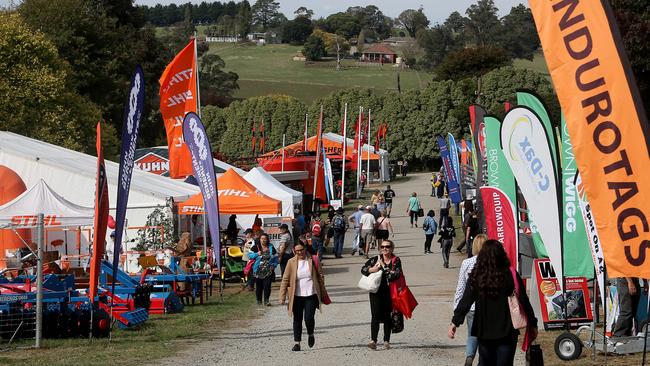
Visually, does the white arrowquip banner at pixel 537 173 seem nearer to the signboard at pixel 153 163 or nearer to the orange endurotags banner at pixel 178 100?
the orange endurotags banner at pixel 178 100

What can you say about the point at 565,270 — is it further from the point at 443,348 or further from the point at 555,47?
the point at 555,47

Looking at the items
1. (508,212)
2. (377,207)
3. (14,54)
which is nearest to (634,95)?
(508,212)

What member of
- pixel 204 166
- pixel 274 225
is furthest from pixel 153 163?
pixel 204 166

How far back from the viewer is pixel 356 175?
63125mm

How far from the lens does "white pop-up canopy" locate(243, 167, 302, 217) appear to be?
30453mm

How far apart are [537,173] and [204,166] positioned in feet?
28.0

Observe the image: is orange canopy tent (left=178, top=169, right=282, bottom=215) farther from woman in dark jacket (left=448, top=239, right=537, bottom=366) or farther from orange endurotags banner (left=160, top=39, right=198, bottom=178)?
woman in dark jacket (left=448, top=239, right=537, bottom=366)

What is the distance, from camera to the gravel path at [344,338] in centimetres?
1358

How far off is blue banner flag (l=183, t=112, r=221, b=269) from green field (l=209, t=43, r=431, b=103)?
376 ft

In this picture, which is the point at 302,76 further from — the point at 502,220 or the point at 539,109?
the point at 539,109

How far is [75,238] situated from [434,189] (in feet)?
112

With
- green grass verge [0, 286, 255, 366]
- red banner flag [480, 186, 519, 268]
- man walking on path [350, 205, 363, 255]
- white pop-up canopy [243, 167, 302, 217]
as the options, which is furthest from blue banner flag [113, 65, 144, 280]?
man walking on path [350, 205, 363, 255]

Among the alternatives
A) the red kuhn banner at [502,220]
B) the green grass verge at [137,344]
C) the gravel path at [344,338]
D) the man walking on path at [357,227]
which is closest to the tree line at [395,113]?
the man walking on path at [357,227]

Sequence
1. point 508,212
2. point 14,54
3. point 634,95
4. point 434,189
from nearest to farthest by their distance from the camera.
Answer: point 634,95
point 508,212
point 14,54
point 434,189
